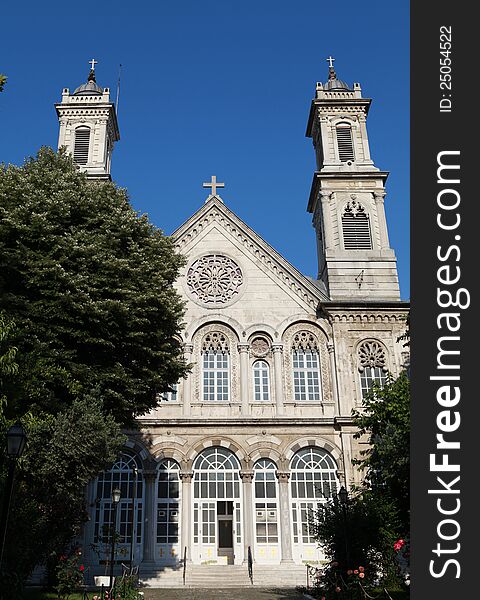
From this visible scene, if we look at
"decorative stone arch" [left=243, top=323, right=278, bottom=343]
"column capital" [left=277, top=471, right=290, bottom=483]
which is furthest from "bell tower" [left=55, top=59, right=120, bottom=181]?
"column capital" [left=277, top=471, right=290, bottom=483]

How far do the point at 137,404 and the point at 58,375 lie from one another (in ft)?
12.6

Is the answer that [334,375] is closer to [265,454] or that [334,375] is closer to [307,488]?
[265,454]

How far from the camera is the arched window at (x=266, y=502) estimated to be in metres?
27.0

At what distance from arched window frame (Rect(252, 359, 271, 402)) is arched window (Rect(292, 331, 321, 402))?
1394mm

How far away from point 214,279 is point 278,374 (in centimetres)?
633

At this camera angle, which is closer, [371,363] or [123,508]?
[123,508]

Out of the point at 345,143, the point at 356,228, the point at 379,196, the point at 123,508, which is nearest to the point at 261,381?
the point at 123,508

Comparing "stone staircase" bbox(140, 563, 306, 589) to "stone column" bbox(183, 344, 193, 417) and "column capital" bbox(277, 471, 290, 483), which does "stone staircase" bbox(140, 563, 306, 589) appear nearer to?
"column capital" bbox(277, 471, 290, 483)

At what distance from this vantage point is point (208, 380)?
3002 centimetres

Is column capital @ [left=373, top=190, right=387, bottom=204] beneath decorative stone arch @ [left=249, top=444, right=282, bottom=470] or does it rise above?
above

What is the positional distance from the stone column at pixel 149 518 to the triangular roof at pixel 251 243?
12089 mm

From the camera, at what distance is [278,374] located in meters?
29.9

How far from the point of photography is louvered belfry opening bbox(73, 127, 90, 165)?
3578 cm

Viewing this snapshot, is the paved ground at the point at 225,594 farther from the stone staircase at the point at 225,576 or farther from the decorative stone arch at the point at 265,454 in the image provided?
the decorative stone arch at the point at 265,454
